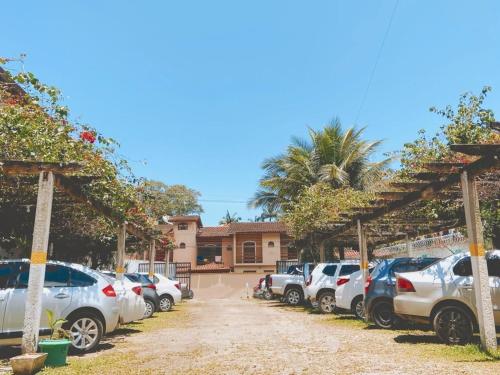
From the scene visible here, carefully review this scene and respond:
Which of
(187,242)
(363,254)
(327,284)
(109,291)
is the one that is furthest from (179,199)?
(109,291)

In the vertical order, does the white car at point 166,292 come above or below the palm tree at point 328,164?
below

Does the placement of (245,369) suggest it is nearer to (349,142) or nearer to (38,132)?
(38,132)

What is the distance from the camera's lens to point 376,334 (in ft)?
33.7

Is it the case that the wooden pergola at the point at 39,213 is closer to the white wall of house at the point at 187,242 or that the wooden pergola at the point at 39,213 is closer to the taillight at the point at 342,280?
the taillight at the point at 342,280

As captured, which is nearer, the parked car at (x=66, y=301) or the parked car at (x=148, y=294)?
the parked car at (x=66, y=301)

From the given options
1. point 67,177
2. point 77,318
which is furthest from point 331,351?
point 67,177

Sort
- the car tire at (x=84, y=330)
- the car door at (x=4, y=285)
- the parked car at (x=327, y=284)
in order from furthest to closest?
the parked car at (x=327, y=284), the car tire at (x=84, y=330), the car door at (x=4, y=285)

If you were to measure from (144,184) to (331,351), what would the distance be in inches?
303

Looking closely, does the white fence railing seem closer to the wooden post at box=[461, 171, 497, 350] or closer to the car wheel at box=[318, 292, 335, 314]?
the car wheel at box=[318, 292, 335, 314]

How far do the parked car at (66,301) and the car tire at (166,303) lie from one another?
9398 mm

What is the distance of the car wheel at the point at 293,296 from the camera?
65.5 ft

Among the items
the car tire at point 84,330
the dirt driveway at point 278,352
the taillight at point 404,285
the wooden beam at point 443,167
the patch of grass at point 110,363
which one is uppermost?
the wooden beam at point 443,167

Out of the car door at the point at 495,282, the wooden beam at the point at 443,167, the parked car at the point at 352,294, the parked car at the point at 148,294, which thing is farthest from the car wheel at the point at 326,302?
the wooden beam at the point at 443,167

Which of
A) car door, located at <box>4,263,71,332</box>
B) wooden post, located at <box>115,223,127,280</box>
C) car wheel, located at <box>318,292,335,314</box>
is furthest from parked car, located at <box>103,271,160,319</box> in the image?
car door, located at <box>4,263,71,332</box>
